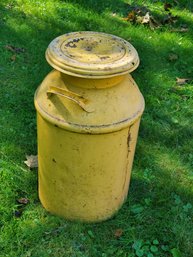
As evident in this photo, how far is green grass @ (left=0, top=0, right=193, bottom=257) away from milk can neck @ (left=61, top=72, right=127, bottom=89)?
43.8 inches

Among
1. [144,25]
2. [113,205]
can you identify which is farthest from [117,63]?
[144,25]

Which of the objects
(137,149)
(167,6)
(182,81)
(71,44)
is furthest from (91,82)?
(167,6)

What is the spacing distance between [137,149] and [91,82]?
59.6 inches

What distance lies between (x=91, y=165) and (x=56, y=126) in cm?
36

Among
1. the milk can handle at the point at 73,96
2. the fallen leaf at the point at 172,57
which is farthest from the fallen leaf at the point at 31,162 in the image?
the fallen leaf at the point at 172,57

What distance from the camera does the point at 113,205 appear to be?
3121 millimetres

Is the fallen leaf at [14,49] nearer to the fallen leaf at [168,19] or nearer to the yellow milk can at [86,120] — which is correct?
the fallen leaf at [168,19]

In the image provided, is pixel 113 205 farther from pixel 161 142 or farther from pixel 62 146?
pixel 161 142

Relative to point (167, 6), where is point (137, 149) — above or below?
below

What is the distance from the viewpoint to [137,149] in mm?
3891

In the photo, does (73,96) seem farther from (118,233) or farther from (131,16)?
(131,16)

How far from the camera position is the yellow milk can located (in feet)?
8.28

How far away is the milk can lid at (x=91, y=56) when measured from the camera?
243cm

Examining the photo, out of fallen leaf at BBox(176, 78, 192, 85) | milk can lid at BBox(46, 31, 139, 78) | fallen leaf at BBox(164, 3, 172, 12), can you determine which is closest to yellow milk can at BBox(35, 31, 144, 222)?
milk can lid at BBox(46, 31, 139, 78)
